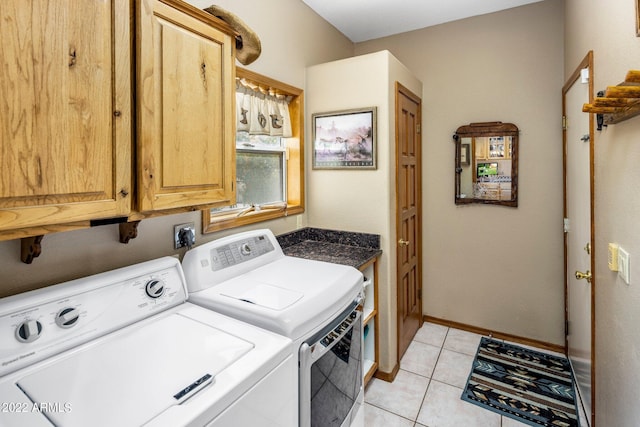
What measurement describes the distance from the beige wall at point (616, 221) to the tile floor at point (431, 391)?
0.69 metres

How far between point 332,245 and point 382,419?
118 centimetres

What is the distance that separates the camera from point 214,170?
4.65 feet

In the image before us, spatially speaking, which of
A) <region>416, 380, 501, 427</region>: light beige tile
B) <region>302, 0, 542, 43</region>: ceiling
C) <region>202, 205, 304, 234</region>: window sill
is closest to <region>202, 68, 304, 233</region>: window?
<region>202, 205, 304, 234</region>: window sill

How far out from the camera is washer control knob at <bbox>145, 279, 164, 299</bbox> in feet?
4.35

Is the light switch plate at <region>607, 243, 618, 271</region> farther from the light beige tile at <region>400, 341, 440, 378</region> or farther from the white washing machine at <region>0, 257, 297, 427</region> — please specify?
the light beige tile at <region>400, 341, 440, 378</region>

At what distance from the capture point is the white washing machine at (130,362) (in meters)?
0.83

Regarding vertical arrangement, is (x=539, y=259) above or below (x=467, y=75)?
below

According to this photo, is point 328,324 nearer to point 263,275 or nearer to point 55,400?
point 263,275

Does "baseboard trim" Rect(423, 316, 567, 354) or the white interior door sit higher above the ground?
the white interior door

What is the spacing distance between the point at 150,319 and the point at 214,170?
645mm

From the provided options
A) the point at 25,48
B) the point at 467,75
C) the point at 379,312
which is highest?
the point at 467,75

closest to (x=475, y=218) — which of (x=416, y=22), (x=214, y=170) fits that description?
(x=416, y=22)

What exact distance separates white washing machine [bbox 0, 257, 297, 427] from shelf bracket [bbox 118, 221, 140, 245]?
0.16 meters

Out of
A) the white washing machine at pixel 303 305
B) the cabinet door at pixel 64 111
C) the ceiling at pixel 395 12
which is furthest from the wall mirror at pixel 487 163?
the cabinet door at pixel 64 111
